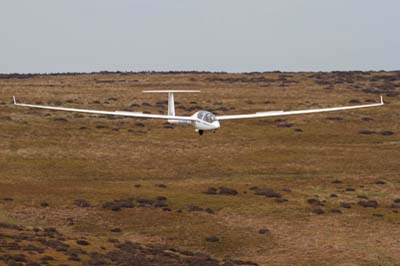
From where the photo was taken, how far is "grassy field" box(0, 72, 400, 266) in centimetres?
6981

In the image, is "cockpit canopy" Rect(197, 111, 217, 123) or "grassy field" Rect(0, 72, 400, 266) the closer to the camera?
"cockpit canopy" Rect(197, 111, 217, 123)

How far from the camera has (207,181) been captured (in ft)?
293

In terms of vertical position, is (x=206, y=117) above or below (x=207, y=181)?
above

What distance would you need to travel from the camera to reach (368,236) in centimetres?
7238

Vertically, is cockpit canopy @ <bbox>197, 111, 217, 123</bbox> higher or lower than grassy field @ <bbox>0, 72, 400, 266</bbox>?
higher

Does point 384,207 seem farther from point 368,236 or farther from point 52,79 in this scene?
point 52,79

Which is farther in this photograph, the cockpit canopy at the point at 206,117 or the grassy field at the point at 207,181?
the grassy field at the point at 207,181

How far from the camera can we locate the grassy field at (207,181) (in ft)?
229

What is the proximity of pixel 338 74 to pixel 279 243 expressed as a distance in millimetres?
122266

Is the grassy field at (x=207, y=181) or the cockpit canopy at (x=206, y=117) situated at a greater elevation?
the cockpit canopy at (x=206, y=117)

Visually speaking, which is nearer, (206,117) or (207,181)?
(206,117)

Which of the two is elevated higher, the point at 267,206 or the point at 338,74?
the point at 338,74

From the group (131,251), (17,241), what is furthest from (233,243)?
(17,241)

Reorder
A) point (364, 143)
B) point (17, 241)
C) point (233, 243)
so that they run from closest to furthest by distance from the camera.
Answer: point (17, 241), point (233, 243), point (364, 143)
